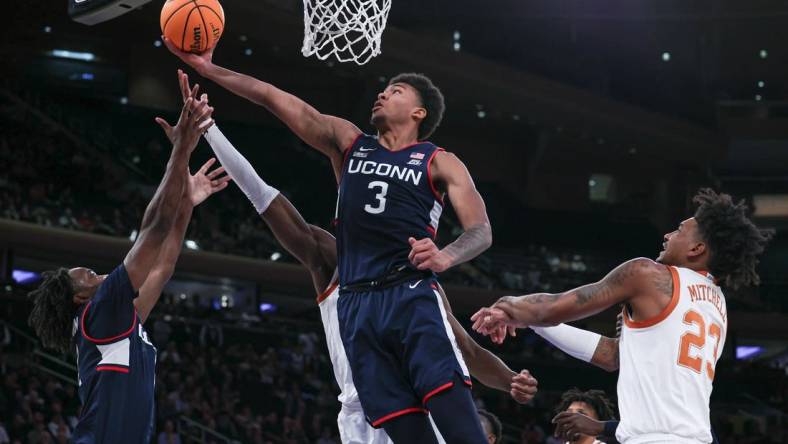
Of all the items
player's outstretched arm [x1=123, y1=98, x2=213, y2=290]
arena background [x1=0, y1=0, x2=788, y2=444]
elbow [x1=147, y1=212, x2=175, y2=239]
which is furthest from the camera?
arena background [x1=0, y1=0, x2=788, y2=444]

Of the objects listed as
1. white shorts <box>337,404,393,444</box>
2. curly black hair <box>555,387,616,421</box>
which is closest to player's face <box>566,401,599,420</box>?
curly black hair <box>555,387,616,421</box>

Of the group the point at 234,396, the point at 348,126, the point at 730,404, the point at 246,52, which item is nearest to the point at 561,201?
the point at 730,404

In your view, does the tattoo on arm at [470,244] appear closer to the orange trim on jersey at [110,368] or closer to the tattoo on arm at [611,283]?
the tattoo on arm at [611,283]

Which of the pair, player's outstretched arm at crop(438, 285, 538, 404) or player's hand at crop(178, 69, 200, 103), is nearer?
player's hand at crop(178, 69, 200, 103)

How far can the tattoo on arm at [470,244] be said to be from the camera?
406 cm

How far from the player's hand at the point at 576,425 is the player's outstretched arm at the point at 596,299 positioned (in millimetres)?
1020

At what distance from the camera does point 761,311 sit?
27.2 m

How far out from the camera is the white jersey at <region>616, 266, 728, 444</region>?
423cm

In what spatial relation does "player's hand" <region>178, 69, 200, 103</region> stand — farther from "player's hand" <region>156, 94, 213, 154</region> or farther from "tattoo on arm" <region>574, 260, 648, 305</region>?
"tattoo on arm" <region>574, 260, 648, 305</region>

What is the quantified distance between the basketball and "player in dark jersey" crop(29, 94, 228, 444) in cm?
33

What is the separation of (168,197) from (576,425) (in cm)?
236

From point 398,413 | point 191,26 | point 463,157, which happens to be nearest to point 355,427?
point 398,413

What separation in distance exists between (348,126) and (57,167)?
19.3 m

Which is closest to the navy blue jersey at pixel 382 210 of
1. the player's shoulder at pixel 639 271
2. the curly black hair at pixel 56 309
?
the player's shoulder at pixel 639 271
